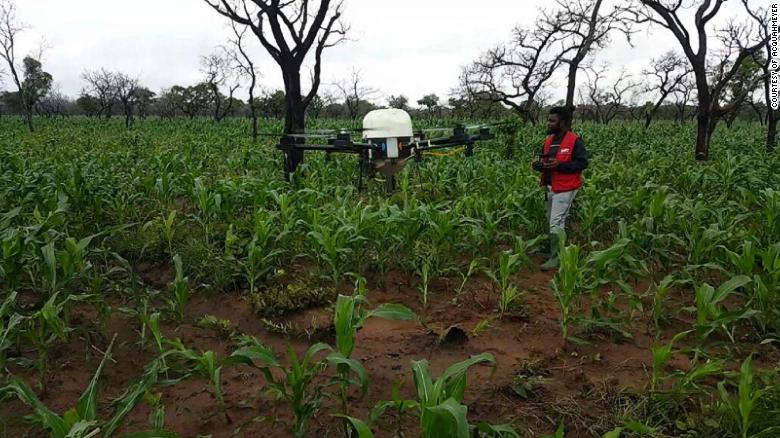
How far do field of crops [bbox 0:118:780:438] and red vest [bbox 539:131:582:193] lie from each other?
0.50 m

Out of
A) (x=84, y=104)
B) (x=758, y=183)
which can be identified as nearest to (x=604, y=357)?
(x=758, y=183)

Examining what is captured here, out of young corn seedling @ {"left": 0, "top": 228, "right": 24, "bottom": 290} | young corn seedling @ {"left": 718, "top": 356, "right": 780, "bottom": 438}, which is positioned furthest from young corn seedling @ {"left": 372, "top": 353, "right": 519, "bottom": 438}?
young corn seedling @ {"left": 0, "top": 228, "right": 24, "bottom": 290}

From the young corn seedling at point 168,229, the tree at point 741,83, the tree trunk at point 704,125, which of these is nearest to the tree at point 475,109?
the tree at point 741,83

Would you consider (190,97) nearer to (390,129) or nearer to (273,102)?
(273,102)

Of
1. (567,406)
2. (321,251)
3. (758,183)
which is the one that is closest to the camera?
(567,406)

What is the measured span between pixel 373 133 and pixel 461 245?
8.15ft

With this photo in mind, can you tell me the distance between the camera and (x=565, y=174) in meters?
4.62

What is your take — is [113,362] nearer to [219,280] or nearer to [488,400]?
[219,280]

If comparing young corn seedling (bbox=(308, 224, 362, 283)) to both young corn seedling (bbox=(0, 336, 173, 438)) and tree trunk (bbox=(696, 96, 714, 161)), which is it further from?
tree trunk (bbox=(696, 96, 714, 161))

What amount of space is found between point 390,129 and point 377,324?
3.27 meters

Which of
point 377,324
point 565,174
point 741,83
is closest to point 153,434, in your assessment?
point 377,324

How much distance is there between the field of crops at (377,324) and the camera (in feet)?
7.32

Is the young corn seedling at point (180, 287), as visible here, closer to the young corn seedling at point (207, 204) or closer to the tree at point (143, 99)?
the young corn seedling at point (207, 204)

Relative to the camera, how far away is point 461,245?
14.2 ft
